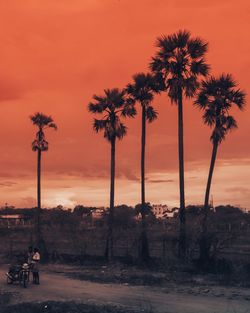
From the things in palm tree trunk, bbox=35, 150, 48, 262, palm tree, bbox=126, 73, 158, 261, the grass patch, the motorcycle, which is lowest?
the grass patch

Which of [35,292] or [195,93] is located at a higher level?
[195,93]

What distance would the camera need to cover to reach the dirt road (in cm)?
2470

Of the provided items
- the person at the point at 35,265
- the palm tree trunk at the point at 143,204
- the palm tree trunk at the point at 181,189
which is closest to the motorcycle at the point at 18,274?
the person at the point at 35,265

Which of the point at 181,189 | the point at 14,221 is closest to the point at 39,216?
the point at 181,189

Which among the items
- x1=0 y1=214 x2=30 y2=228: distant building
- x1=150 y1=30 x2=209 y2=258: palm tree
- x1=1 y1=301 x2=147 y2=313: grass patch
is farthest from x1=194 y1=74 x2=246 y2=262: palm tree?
x1=0 y1=214 x2=30 y2=228: distant building

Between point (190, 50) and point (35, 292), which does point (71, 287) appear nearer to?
point (35, 292)

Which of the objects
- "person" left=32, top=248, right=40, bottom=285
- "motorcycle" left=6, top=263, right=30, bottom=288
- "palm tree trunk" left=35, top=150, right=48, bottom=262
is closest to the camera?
"motorcycle" left=6, top=263, right=30, bottom=288

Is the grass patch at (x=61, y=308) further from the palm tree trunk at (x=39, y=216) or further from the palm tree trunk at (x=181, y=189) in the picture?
the palm tree trunk at (x=39, y=216)

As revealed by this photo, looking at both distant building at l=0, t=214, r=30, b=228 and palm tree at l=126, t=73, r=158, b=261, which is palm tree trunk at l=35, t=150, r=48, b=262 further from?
distant building at l=0, t=214, r=30, b=228

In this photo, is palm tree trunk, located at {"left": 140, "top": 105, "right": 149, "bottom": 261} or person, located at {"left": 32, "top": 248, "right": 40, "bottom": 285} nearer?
person, located at {"left": 32, "top": 248, "right": 40, "bottom": 285}

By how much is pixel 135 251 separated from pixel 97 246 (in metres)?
12.7

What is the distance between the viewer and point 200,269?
128ft

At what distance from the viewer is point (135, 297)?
28.0 meters

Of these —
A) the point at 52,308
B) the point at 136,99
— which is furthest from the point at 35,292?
the point at 136,99
